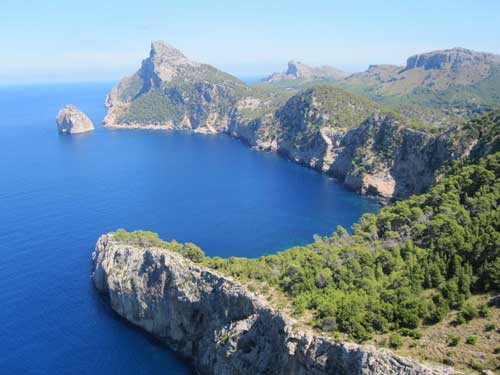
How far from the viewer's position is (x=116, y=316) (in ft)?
209

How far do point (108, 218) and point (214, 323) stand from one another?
5616cm

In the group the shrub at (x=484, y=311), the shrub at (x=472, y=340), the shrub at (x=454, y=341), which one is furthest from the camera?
the shrub at (x=484, y=311)

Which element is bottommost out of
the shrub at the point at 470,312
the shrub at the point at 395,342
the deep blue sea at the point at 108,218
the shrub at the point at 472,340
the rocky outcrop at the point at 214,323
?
the deep blue sea at the point at 108,218

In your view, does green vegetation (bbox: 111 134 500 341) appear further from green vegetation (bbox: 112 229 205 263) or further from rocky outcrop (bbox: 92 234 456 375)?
rocky outcrop (bbox: 92 234 456 375)

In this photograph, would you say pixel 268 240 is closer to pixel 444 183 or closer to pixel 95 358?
pixel 444 183

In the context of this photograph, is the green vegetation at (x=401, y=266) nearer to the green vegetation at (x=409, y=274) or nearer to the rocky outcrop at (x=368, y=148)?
the green vegetation at (x=409, y=274)

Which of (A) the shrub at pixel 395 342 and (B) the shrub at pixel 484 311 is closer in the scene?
(A) the shrub at pixel 395 342

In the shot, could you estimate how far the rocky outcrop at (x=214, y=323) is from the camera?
3656 centimetres

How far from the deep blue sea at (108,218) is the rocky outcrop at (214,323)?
11.4 feet

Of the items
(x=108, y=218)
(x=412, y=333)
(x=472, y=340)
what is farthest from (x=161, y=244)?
(x=472, y=340)

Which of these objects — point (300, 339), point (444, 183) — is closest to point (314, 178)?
point (444, 183)

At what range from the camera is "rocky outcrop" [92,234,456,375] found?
3656 cm

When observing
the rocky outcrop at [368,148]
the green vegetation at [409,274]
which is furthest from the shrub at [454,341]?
the rocky outcrop at [368,148]

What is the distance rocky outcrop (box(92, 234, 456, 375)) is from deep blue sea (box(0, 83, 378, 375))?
346 cm
